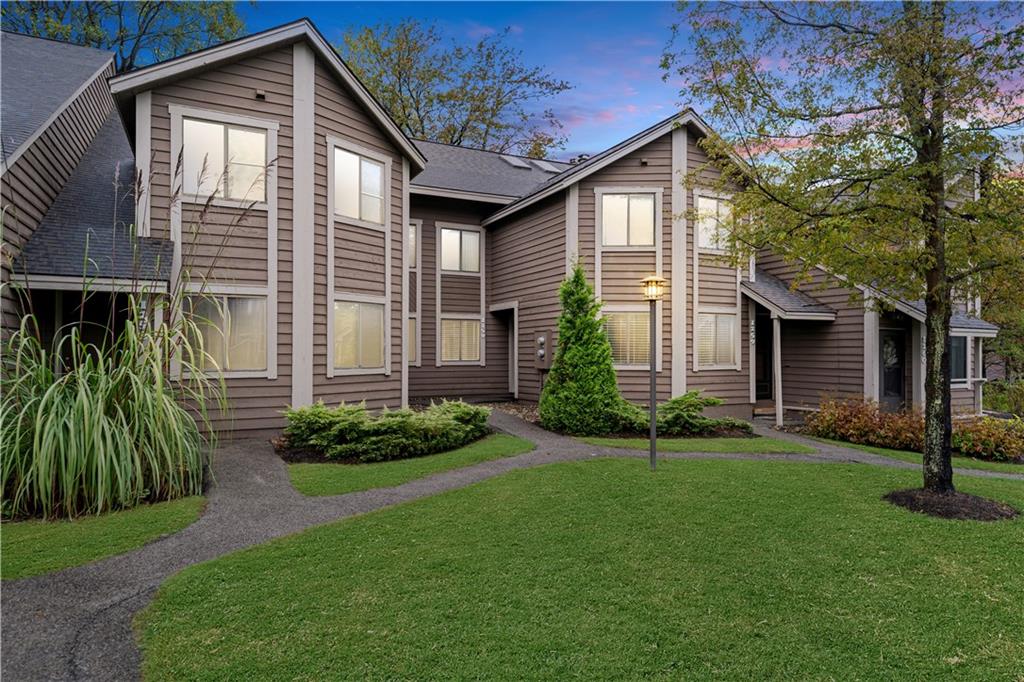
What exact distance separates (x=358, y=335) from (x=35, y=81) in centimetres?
716

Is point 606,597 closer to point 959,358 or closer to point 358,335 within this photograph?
point 358,335

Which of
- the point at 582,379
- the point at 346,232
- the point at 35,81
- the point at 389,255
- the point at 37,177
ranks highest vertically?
the point at 35,81

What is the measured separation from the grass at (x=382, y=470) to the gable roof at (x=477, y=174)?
8.44m

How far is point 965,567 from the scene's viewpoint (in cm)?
429

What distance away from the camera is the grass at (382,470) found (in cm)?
639

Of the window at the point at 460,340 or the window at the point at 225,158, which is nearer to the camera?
the window at the point at 225,158

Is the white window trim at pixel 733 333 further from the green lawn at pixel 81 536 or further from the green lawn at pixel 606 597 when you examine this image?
the green lawn at pixel 81 536

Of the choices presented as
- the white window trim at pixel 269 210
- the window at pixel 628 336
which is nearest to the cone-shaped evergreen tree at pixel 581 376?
the window at pixel 628 336

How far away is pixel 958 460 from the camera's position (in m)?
9.29

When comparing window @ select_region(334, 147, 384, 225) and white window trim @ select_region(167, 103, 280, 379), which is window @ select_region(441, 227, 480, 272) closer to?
window @ select_region(334, 147, 384, 225)

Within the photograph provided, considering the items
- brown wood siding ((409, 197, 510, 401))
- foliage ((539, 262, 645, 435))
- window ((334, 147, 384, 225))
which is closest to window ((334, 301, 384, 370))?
window ((334, 147, 384, 225))

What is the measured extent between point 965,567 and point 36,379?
822cm

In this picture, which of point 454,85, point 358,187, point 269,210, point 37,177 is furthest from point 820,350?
point 454,85

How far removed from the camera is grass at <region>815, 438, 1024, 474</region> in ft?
28.7
